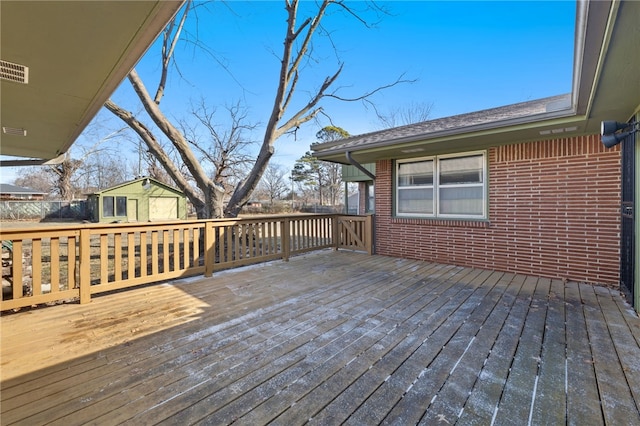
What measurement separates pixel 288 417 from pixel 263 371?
1.58 ft

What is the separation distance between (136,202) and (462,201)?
19958mm

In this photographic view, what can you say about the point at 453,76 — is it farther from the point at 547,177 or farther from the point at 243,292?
the point at 243,292

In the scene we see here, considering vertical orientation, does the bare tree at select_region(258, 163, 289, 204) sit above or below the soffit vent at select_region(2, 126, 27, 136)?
above

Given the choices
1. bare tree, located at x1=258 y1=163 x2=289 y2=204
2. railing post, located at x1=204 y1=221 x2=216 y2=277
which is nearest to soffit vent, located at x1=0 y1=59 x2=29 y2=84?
railing post, located at x1=204 y1=221 x2=216 y2=277

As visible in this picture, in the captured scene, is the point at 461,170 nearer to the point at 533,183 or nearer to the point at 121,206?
the point at 533,183

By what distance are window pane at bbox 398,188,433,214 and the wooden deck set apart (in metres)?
2.53

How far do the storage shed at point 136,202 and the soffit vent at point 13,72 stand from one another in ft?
60.2

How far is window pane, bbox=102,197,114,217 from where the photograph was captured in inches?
700

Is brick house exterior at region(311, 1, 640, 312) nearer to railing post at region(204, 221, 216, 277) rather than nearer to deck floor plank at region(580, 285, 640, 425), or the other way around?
deck floor plank at region(580, 285, 640, 425)

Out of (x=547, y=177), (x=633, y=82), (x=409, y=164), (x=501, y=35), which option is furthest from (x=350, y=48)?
(x=633, y=82)

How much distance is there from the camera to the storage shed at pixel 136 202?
58.6 feet

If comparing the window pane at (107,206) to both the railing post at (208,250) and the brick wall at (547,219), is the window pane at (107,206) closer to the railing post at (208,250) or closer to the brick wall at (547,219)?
the railing post at (208,250)

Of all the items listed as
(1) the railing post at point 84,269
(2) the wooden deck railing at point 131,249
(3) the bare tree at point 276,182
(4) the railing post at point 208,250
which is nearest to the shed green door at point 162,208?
(3) the bare tree at point 276,182

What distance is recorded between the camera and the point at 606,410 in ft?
5.23
